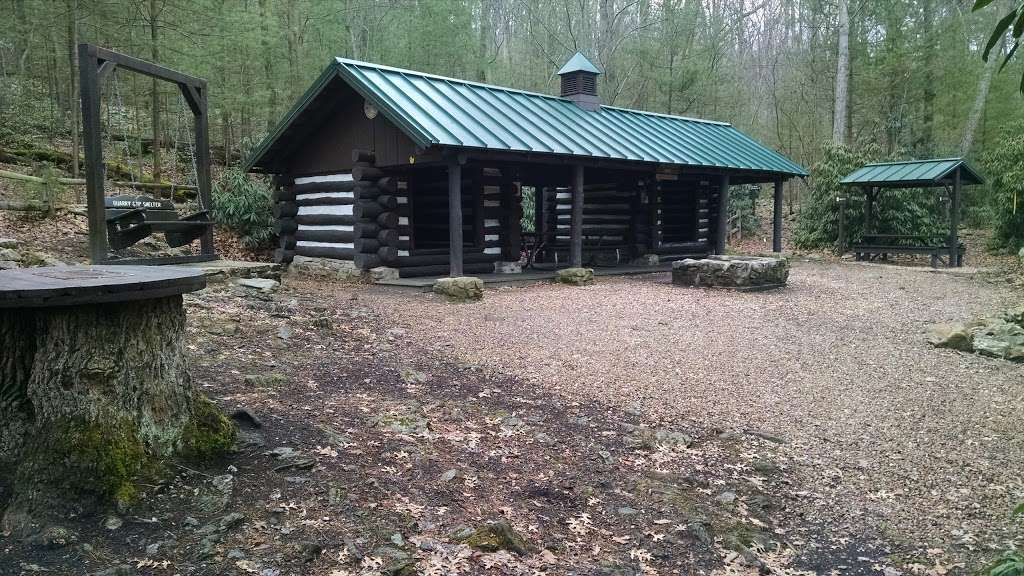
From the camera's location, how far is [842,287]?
12734 mm

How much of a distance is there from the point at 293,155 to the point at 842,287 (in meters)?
11.8

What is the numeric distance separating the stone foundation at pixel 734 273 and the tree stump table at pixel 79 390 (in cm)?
1042

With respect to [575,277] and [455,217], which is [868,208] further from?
[455,217]

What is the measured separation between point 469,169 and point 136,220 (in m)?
6.73

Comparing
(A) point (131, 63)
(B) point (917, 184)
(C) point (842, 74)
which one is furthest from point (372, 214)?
(C) point (842, 74)

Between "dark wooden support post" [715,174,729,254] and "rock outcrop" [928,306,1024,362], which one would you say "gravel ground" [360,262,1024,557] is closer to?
"rock outcrop" [928,306,1024,362]

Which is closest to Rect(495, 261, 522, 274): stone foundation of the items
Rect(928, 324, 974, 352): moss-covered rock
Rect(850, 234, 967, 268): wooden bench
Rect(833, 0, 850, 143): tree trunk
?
Rect(928, 324, 974, 352): moss-covered rock

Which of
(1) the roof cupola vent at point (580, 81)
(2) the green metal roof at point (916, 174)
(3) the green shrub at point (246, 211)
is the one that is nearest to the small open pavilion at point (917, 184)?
(2) the green metal roof at point (916, 174)

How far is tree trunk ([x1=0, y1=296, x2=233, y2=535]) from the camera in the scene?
3012mm

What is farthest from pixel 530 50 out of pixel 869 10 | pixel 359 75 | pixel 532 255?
pixel 359 75

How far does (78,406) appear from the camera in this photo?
10.1ft

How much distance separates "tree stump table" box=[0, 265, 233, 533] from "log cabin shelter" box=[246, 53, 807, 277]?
24.2 feet

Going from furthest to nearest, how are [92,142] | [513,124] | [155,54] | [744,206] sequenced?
[744,206] < [155,54] < [513,124] < [92,142]

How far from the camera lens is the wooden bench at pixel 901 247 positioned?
54.7 feet
